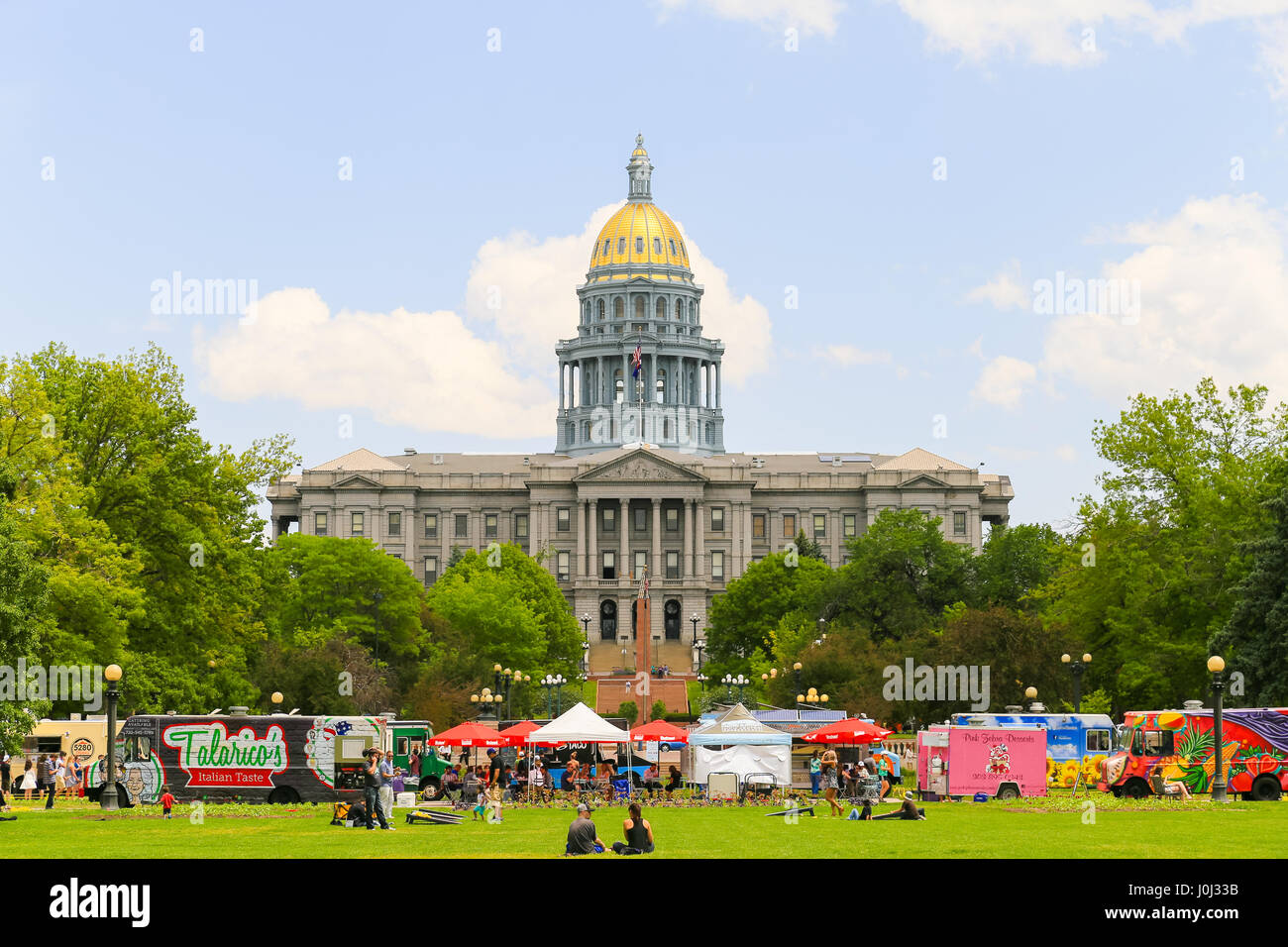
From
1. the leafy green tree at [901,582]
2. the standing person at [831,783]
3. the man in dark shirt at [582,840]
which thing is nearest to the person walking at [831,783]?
the standing person at [831,783]

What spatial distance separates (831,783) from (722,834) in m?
13.6

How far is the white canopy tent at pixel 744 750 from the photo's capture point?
47.1 metres

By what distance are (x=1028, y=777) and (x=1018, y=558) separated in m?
62.9

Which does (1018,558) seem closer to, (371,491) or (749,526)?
(749,526)

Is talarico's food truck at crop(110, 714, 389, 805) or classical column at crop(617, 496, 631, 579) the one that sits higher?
classical column at crop(617, 496, 631, 579)

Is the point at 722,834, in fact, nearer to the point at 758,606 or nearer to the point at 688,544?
the point at 758,606

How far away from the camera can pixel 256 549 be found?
69.6 metres

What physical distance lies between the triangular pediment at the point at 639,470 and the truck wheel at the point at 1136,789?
402 ft

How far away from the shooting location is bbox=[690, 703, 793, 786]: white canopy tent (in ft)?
155

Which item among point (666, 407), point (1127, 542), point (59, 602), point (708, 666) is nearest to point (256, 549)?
point (59, 602)

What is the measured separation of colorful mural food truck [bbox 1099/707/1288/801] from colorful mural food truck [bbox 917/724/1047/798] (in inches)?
125

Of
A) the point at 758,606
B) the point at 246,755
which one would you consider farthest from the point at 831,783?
the point at 758,606

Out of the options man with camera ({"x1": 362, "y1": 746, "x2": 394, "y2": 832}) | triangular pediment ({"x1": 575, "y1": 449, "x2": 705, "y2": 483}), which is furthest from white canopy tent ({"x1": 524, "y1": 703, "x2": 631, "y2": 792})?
triangular pediment ({"x1": 575, "y1": 449, "x2": 705, "y2": 483})

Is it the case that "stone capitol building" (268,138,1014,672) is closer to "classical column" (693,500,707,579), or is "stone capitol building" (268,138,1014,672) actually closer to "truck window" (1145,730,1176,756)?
"classical column" (693,500,707,579)
